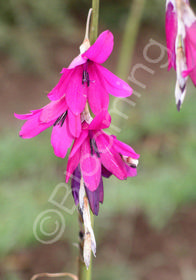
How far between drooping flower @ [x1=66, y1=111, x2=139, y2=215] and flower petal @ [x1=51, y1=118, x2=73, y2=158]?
0.01 m

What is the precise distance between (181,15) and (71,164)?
0.80 ft

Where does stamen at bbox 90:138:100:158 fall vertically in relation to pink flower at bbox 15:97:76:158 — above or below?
below

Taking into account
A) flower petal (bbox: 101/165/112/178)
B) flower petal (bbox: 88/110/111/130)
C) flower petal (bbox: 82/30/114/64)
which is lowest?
flower petal (bbox: 101/165/112/178)

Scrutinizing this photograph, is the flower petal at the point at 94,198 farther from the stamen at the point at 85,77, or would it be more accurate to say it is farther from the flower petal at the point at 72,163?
the stamen at the point at 85,77

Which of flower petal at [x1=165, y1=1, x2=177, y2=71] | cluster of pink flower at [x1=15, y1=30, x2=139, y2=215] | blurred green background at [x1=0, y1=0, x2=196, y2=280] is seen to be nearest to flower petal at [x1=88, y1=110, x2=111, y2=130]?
cluster of pink flower at [x1=15, y1=30, x2=139, y2=215]

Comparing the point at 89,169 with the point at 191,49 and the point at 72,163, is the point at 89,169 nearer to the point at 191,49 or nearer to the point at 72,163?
the point at 72,163

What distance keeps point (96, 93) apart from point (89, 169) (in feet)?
0.36

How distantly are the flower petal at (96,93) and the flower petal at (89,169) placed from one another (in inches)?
1.9

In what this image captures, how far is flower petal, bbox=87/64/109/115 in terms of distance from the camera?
0.62m

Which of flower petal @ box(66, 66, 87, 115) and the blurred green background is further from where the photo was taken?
the blurred green background

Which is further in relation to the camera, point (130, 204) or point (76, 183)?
point (130, 204)

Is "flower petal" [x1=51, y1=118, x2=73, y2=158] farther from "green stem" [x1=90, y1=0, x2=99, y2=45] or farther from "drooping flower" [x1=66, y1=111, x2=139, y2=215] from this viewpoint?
"green stem" [x1=90, y1=0, x2=99, y2=45]

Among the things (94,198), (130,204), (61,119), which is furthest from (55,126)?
(130,204)

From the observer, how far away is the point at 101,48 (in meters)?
0.57
